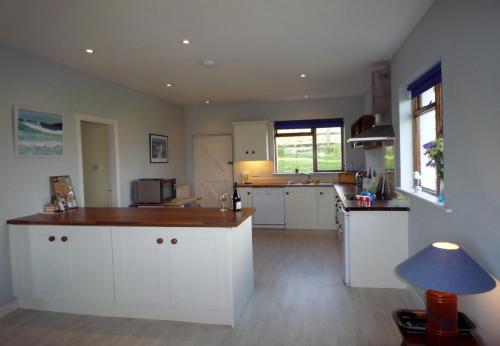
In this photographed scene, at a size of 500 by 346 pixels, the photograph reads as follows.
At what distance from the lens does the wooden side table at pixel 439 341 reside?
1604mm

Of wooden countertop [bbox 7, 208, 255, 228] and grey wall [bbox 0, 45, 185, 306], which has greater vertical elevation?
grey wall [bbox 0, 45, 185, 306]

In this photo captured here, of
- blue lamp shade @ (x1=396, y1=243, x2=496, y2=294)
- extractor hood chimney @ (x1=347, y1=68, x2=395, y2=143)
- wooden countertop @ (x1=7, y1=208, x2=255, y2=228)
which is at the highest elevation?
extractor hood chimney @ (x1=347, y1=68, x2=395, y2=143)

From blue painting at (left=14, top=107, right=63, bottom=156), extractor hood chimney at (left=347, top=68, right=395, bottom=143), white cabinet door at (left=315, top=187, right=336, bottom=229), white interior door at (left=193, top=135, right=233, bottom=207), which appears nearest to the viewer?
blue painting at (left=14, top=107, right=63, bottom=156)

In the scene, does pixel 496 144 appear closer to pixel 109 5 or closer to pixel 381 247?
pixel 381 247

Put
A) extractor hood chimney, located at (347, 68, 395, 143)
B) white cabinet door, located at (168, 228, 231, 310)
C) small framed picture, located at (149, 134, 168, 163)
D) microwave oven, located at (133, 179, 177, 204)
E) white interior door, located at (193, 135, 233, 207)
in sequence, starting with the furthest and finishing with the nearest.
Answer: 1. white interior door, located at (193, 135, 233, 207)
2. small framed picture, located at (149, 134, 168, 163)
3. microwave oven, located at (133, 179, 177, 204)
4. extractor hood chimney, located at (347, 68, 395, 143)
5. white cabinet door, located at (168, 228, 231, 310)

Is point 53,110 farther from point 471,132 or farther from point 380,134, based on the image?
point 471,132

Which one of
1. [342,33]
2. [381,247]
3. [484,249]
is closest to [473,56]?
[484,249]

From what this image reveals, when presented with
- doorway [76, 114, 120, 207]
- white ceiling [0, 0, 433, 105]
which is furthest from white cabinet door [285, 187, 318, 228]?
doorway [76, 114, 120, 207]

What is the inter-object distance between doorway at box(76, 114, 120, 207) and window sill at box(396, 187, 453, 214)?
3.69m

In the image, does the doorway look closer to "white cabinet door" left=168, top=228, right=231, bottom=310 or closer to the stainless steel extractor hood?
"white cabinet door" left=168, top=228, right=231, bottom=310

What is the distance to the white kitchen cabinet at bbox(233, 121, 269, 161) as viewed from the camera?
267 inches

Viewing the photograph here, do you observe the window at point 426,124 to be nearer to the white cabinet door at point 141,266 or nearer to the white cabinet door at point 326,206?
the white cabinet door at point 141,266

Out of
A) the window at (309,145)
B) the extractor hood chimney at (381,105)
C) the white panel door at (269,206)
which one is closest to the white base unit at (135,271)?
the extractor hood chimney at (381,105)

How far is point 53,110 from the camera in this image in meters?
3.72
